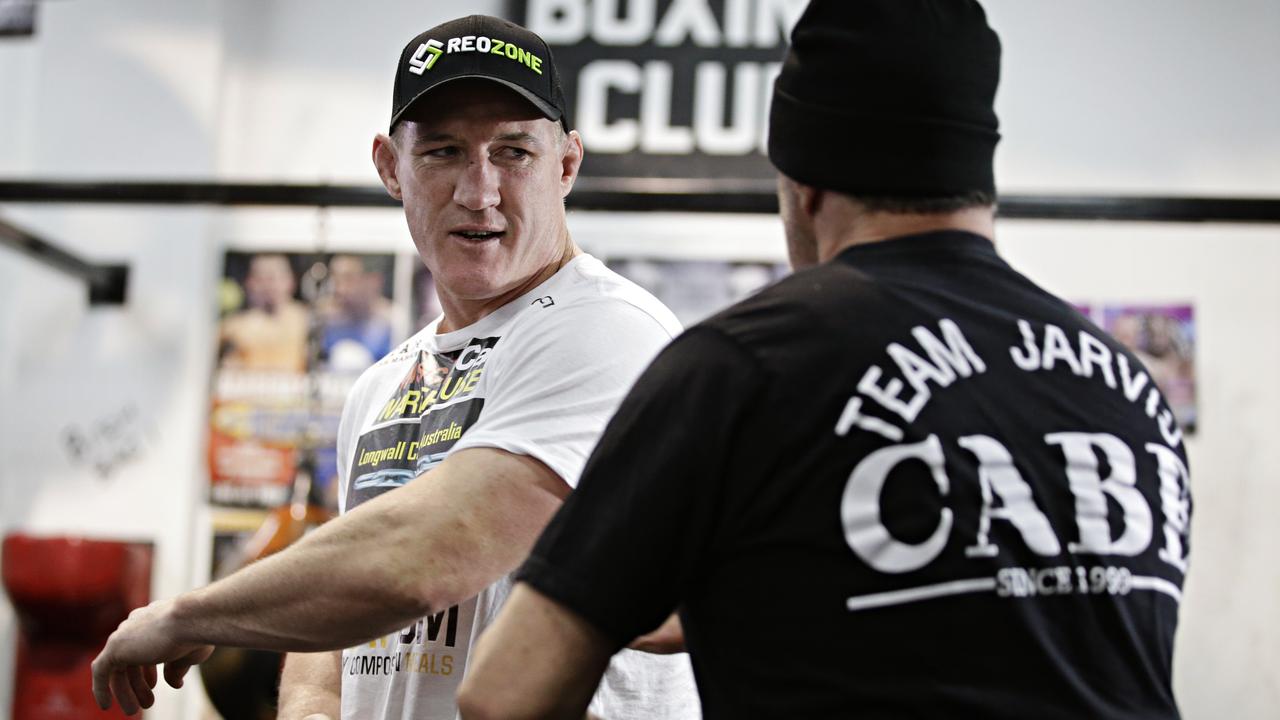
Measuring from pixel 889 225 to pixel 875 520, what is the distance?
275 millimetres

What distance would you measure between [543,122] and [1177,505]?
1.02m

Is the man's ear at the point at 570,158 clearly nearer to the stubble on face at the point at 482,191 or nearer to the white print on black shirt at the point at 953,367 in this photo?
the stubble on face at the point at 482,191

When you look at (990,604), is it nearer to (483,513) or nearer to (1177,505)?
(1177,505)

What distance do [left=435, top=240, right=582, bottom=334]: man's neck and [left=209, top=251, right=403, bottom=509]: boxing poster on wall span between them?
313cm

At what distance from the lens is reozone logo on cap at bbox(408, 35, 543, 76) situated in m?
1.63

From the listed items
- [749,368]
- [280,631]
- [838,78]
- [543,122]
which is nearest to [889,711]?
[749,368]

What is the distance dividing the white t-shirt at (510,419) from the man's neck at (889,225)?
1.38 ft

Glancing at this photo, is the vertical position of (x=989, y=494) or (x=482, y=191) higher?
(x=482, y=191)

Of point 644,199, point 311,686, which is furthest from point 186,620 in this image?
point 644,199

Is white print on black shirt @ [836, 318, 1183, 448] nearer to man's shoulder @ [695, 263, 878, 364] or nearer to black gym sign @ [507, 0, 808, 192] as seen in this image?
man's shoulder @ [695, 263, 878, 364]

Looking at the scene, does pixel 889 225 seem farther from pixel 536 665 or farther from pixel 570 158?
pixel 570 158

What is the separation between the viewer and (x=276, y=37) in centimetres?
520

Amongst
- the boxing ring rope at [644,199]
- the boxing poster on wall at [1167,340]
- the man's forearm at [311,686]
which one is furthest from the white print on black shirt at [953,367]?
the boxing poster on wall at [1167,340]

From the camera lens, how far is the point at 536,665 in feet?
3.05
